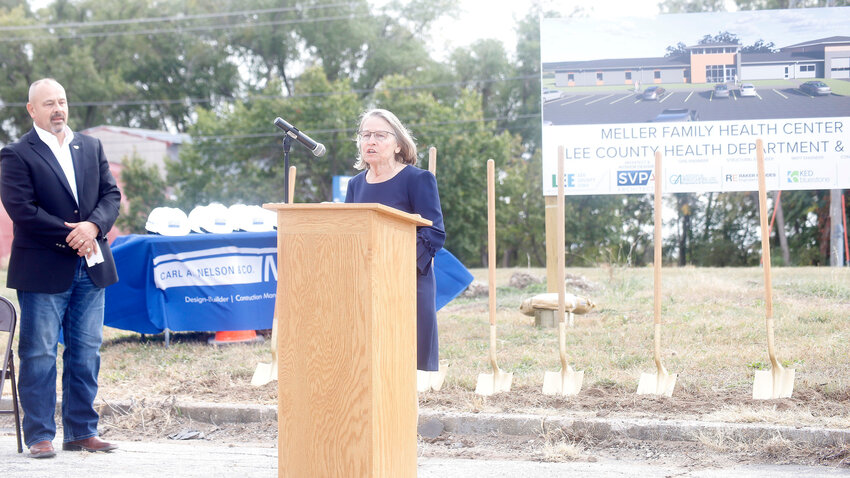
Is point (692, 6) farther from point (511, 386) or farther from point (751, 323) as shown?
point (511, 386)

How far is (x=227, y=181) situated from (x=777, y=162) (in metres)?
29.2

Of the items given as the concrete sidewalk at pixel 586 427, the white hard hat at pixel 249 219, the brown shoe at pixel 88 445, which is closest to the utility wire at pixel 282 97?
the white hard hat at pixel 249 219

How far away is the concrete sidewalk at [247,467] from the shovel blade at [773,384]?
1.20 metres

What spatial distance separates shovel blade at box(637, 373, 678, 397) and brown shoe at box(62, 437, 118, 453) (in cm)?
352

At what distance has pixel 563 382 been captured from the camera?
6234 millimetres

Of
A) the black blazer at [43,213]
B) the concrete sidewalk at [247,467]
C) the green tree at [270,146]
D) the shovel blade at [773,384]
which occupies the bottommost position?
the concrete sidewalk at [247,467]

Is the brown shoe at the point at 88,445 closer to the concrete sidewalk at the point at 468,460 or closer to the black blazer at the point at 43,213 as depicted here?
the concrete sidewalk at the point at 468,460

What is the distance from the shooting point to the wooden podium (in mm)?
3166

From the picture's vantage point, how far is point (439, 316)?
10.5 m

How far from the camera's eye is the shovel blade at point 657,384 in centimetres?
603

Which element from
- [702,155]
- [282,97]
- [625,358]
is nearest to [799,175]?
[702,155]

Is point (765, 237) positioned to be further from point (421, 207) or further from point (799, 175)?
point (421, 207)

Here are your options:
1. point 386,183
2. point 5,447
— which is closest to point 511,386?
point 386,183

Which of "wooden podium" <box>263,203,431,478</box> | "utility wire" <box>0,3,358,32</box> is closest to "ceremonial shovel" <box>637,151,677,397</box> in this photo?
"wooden podium" <box>263,203,431,478</box>
